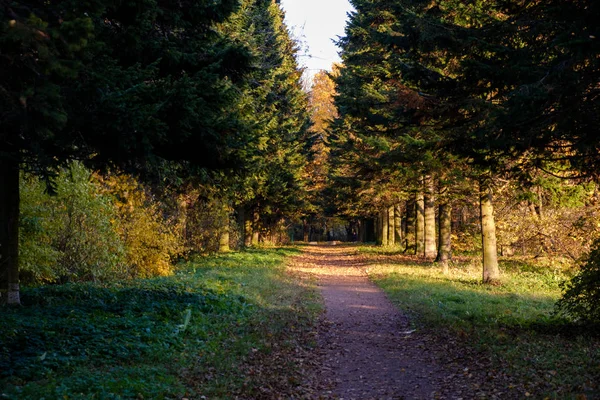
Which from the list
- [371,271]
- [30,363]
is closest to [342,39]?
[371,271]

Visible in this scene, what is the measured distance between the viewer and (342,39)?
32.4 meters

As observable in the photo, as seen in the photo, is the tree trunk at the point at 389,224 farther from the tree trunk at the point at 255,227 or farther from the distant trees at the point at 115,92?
the distant trees at the point at 115,92

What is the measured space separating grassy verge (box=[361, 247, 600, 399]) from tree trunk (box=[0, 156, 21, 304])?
8.14 meters

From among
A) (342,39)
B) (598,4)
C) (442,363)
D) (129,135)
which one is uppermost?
(342,39)

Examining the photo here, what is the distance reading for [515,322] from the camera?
11156mm

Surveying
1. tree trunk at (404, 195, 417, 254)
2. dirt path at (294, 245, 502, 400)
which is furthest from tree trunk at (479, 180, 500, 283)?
tree trunk at (404, 195, 417, 254)

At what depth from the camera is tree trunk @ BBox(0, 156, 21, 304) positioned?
32.3 ft

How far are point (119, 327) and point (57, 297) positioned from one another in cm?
300

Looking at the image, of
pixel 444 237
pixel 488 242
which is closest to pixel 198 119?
pixel 488 242

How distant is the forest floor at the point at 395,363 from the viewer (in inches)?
296

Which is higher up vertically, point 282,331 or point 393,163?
point 393,163

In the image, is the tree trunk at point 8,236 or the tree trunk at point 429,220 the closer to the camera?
the tree trunk at point 8,236

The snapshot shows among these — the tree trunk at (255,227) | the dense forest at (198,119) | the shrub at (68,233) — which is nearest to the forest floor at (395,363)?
the dense forest at (198,119)

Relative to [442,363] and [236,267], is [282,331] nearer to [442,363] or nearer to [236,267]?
[442,363]
